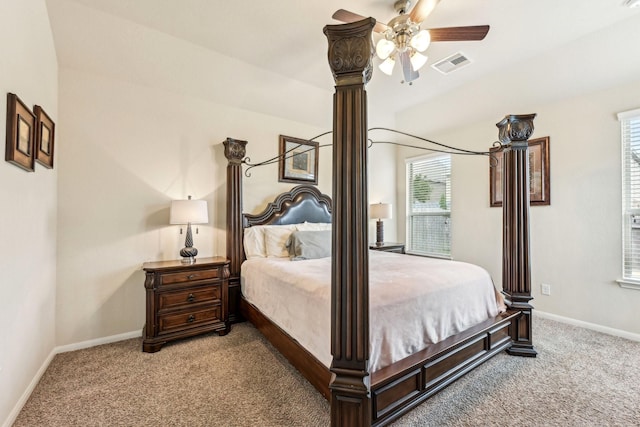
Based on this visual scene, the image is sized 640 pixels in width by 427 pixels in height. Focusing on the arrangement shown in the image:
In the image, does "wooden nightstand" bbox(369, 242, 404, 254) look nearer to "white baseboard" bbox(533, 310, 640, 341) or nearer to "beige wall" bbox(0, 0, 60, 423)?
"white baseboard" bbox(533, 310, 640, 341)

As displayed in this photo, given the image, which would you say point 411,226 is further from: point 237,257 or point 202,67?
point 202,67

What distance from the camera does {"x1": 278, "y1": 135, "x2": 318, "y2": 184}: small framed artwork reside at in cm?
390

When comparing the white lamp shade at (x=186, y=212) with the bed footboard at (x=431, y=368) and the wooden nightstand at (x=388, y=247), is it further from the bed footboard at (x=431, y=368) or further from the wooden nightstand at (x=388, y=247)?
the wooden nightstand at (x=388, y=247)

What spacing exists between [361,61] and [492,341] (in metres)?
2.32

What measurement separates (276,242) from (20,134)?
7.48 ft

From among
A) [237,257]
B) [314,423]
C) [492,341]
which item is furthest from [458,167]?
[314,423]

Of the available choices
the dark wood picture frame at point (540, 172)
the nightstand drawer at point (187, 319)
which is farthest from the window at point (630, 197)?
the nightstand drawer at point (187, 319)

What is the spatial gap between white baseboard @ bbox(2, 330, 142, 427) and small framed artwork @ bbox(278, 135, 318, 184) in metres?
2.56

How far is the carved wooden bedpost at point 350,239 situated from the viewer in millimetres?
1244

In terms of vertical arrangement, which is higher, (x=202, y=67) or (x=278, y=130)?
(x=202, y=67)

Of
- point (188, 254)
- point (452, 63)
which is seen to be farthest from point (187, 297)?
point (452, 63)

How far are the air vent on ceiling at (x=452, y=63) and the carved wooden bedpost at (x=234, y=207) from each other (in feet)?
8.41

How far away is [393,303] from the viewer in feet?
5.43

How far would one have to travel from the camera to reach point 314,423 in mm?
1582
